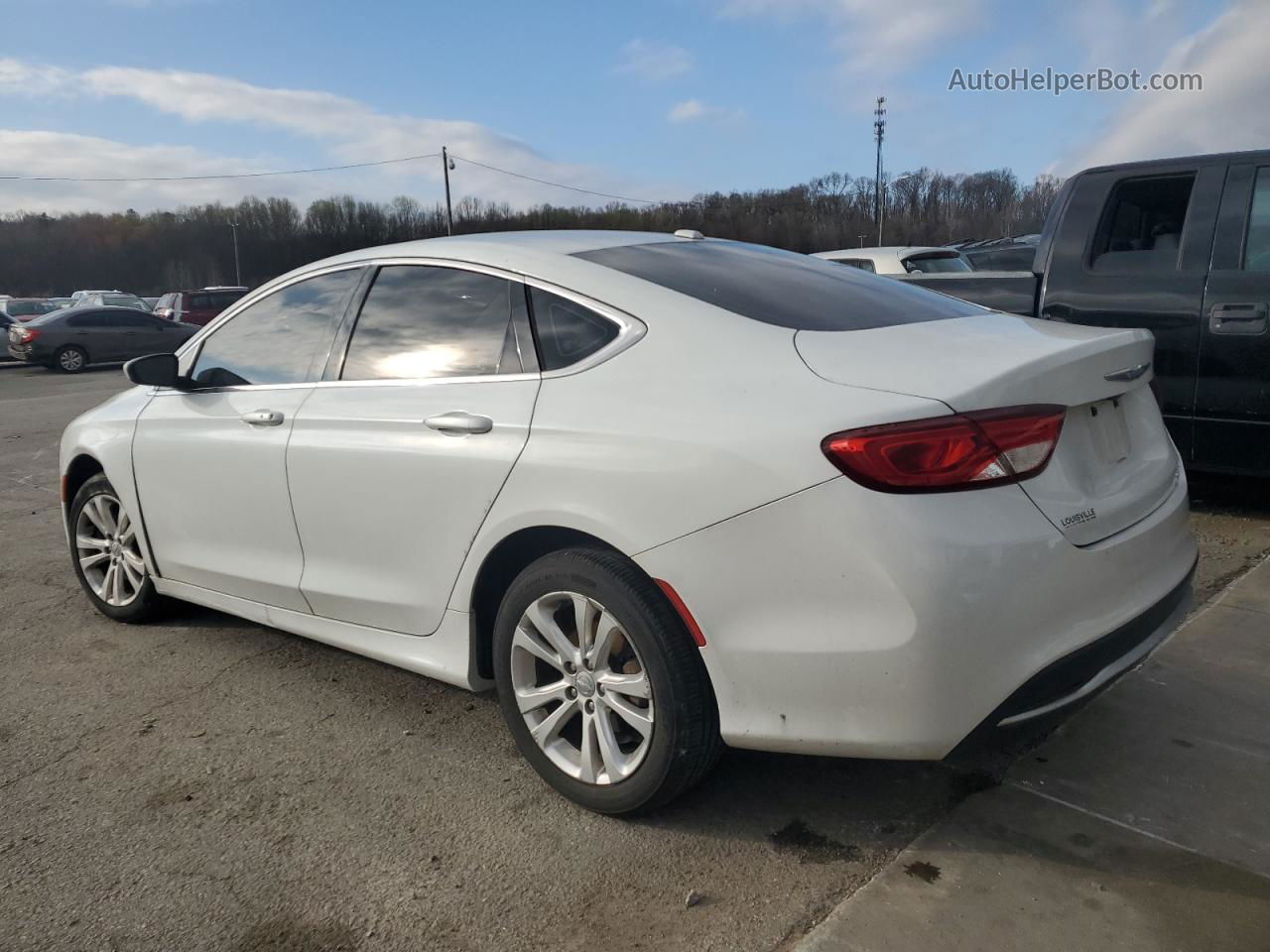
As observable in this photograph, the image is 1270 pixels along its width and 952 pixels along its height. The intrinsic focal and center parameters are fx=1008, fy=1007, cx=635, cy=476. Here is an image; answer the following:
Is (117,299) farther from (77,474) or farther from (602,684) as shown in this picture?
(602,684)

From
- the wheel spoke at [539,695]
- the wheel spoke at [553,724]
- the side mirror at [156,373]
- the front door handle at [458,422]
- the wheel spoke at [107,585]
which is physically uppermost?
the side mirror at [156,373]

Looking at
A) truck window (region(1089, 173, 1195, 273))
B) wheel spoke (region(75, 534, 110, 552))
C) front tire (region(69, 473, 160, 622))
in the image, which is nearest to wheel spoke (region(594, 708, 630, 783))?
front tire (region(69, 473, 160, 622))

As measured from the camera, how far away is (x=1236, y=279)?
16.7 ft

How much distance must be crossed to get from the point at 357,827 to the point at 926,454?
1.78 meters

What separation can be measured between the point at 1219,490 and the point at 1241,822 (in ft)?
13.5

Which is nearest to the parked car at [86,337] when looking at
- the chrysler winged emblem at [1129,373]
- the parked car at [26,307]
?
the parked car at [26,307]

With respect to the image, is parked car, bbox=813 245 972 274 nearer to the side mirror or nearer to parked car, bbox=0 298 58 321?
the side mirror

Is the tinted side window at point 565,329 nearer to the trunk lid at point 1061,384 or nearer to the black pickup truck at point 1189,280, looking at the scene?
the trunk lid at point 1061,384

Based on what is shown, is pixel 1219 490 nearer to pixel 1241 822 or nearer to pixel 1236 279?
pixel 1236 279

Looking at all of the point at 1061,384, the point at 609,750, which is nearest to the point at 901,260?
the point at 1061,384

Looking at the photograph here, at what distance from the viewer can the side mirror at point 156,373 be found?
3916mm

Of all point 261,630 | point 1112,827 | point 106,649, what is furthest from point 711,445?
point 106,649

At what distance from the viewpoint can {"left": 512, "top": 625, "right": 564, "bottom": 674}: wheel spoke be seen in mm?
2703

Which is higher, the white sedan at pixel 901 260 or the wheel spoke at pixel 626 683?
the white sedan at pixel 901 260
